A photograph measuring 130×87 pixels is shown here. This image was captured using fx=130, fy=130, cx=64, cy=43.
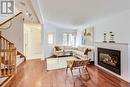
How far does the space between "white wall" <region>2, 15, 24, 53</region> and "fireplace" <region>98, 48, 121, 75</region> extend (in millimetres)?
4426

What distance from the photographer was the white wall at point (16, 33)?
20.9ft

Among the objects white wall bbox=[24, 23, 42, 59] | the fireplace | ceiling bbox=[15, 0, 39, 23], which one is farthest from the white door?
the fireplace

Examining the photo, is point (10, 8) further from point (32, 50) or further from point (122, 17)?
point (32, 50)

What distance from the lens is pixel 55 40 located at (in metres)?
10.6

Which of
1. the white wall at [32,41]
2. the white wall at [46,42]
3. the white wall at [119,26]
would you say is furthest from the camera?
the white wall at [32,41]

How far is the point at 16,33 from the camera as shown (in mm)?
7164

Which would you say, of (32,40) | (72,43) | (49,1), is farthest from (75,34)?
(49,1)

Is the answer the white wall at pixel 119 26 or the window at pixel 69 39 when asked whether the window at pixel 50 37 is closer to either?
the window at pixel 69 39

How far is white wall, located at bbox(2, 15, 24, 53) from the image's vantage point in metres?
6.36

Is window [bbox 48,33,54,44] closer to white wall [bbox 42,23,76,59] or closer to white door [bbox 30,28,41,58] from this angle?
white wall [bbox 42,23,76,59]

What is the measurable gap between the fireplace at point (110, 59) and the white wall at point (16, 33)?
174 inches

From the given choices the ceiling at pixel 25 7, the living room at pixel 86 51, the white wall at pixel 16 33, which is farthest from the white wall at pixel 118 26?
the white wall at pixel 16 33

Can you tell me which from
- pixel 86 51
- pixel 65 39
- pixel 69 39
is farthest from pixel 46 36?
pixel 86 51

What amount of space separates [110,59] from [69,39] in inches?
261
